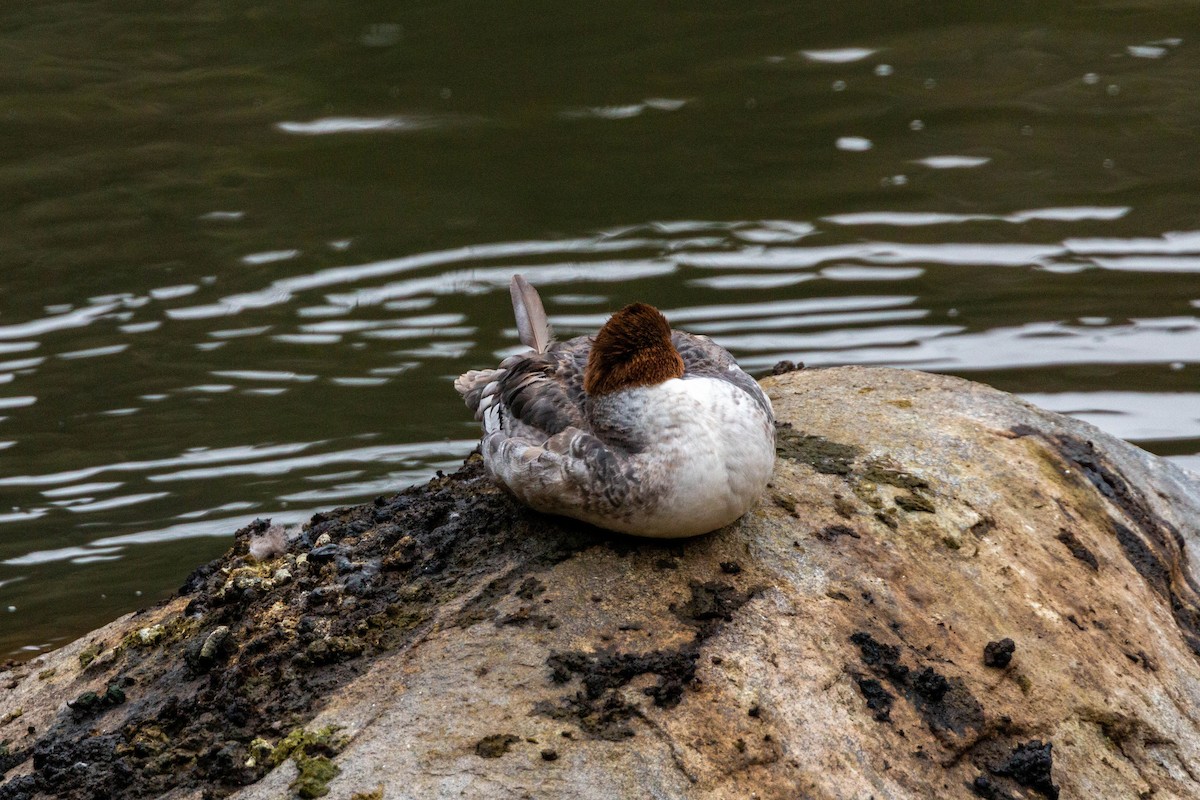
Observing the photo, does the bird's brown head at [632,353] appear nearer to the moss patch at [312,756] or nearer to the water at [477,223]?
the moss patch at [312,756]

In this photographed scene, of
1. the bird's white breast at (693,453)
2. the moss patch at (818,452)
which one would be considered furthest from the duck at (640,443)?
the moss patch at (818,452)

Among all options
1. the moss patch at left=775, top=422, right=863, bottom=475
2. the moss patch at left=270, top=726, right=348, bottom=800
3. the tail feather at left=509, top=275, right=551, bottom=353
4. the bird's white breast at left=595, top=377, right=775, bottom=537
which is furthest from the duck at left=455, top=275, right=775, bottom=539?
the moss patch at left=270, top=726, right=348, bottom=800

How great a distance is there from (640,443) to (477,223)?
20.3 ft

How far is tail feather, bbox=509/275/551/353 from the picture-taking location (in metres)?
5.24

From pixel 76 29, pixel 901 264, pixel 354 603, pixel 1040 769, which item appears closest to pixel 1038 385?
pixel 901 264

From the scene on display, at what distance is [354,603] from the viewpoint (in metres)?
4.20

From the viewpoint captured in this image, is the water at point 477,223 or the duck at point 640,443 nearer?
the duck at point 640,443

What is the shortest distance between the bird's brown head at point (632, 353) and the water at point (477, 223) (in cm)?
326

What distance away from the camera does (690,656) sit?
12.3 feet

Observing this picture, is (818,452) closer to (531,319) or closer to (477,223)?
(531,319)

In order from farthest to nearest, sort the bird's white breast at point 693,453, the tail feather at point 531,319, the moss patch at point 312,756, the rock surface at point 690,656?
the tail feather at point 531,319, the bird's white breast at point 693,453, the rock surface at point 690,656, the moss patch at point 312,756

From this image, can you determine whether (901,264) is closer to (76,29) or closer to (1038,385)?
(1038,385)

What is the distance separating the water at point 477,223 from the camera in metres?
7.69

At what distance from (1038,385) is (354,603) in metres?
5.12
